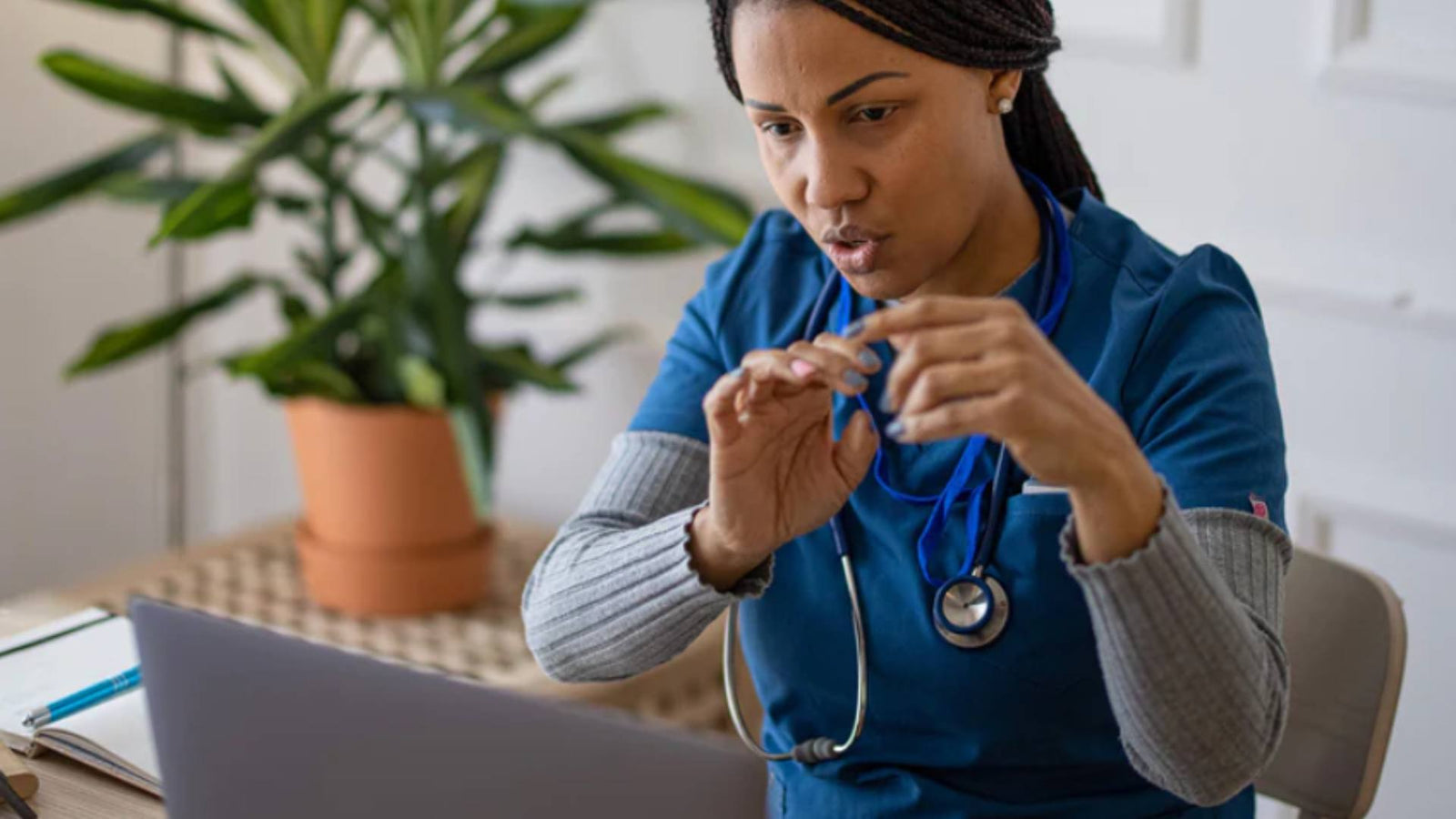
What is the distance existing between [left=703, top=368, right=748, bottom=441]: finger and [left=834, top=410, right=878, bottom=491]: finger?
0.08m

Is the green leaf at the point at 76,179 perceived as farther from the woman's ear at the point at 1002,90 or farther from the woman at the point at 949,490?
the woman's ear at the point at 1002,90

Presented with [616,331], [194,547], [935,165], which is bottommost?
[194,547]

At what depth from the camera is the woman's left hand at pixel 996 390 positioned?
97 centimetres

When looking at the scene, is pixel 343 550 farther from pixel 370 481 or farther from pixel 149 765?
pixel 149 765

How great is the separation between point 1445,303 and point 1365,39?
0.29m

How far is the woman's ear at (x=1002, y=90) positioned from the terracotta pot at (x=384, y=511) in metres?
1.39

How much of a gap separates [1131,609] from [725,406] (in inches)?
11.3

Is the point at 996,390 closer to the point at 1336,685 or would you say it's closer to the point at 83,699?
the point at 1336,685

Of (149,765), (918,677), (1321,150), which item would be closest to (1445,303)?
(1321,150)

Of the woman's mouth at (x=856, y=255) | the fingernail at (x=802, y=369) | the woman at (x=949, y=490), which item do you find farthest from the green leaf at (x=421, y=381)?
the fingernail at (x=802, y=369)

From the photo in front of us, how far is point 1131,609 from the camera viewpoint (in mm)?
1040

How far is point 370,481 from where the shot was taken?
8.29ft

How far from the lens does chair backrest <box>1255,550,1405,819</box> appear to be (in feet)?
4.45

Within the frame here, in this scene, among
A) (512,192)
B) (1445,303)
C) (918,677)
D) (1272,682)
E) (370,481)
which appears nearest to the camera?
(1272,682)
